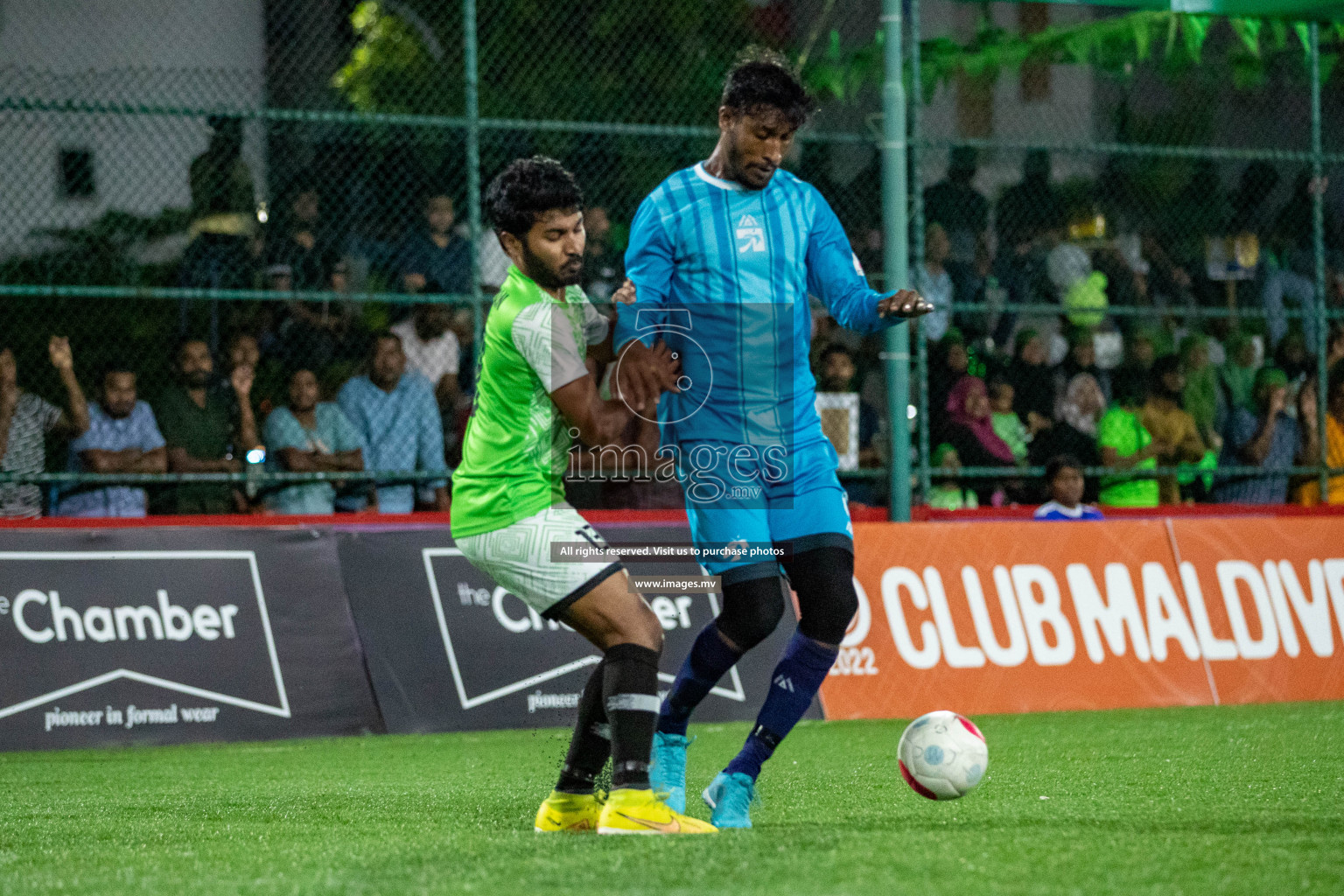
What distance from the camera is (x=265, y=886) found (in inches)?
150

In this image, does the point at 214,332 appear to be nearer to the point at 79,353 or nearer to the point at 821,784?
the point at 79,353

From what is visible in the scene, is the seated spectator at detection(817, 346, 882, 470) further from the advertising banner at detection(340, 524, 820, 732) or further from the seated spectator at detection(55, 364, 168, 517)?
the seated spectator at detection(55, 364, 168, 517)

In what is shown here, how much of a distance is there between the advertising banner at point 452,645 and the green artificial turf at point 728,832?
0.52 metres

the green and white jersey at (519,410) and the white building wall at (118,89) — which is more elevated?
the white building wall at (118,89)

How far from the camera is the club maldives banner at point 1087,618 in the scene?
9.43 metres

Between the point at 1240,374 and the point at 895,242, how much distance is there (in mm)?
3347

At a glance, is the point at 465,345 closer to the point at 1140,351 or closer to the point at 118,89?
the point at 118,89

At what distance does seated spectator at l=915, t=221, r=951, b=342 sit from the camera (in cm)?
1087

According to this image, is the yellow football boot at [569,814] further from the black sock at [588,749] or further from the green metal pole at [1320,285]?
the green metal pole at [1320,285]

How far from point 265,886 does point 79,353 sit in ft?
21.3

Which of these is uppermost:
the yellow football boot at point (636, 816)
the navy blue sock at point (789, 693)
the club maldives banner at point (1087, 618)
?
the navy blue sock at point (789, 693)

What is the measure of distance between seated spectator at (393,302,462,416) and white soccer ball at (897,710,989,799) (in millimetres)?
5372

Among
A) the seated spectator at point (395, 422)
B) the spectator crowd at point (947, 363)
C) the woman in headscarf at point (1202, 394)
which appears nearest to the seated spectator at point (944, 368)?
the spectator crowd at point (947, 363)

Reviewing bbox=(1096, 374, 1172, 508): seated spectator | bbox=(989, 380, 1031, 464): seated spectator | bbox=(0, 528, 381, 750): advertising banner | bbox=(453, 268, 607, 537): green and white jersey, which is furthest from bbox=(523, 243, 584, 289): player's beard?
bbox=(1096, 374, 1172, 508): seated spectator
